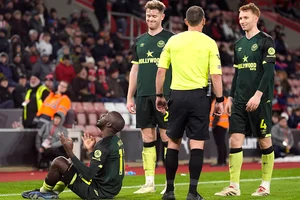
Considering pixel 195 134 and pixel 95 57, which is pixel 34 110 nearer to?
pixel 95 57

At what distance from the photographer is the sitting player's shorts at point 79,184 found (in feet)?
28.3

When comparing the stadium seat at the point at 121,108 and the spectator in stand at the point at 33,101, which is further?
the stadium seat at the point at 121,108

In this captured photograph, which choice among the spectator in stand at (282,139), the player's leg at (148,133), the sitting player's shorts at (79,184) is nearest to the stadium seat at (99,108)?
the spectator in stand at (282,139)

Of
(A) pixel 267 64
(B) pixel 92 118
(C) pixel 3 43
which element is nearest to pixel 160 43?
(A) pixel 267 64

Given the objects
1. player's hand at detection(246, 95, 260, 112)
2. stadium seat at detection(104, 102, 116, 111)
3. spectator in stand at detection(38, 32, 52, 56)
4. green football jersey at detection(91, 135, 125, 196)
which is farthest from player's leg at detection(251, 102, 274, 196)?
spectator in stand at detection(38, 32, 52, 56)

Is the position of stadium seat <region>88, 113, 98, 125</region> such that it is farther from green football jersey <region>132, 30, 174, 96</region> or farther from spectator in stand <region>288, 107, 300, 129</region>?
green football jersey <region>132, 30, 174, 96</region>

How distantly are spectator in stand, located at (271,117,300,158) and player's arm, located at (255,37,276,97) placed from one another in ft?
34.9

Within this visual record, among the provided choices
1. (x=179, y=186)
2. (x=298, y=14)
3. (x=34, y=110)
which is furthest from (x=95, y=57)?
(x=298, y=14)

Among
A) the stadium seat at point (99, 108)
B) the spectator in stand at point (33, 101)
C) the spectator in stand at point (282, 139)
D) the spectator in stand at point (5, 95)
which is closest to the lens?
the spectator in stand at point (33, 101)

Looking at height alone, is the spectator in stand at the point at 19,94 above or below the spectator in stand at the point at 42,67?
below

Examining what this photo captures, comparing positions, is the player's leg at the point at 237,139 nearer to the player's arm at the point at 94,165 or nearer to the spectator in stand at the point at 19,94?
the player's arm at the point at 94,165

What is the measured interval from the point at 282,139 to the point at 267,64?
10929mm

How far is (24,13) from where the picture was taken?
21250 mm

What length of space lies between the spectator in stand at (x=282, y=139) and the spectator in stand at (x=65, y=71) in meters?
5.45
